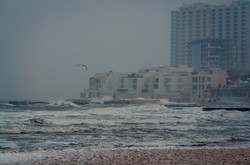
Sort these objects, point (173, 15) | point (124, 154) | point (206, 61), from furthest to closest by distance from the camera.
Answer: point (173, 15), point (206, 61), point (124, 154)

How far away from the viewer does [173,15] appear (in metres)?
133

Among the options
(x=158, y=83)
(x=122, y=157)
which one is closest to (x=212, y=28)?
(x=158, y=83)

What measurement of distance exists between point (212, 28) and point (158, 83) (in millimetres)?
41066

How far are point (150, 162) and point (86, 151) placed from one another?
9.14 feet

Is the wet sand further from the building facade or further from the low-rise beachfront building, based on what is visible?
the building facade

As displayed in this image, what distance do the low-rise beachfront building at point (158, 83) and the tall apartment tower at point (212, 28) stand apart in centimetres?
2381

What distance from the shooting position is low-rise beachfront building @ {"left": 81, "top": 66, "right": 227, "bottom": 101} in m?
83.9

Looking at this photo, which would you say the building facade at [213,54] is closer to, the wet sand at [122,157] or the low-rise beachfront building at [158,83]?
the low-rise beachfront building at [158,83]

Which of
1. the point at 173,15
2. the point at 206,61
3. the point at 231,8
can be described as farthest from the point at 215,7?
the point at 206,61

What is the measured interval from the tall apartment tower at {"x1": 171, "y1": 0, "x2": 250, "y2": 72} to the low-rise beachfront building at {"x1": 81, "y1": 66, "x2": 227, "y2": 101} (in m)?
23.8

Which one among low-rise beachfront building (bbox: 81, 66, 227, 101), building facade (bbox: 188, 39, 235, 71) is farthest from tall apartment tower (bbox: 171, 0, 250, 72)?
low-rise beachfront building (bbox: 81, 66, 227, 101)

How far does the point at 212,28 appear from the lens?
123062 millimetres

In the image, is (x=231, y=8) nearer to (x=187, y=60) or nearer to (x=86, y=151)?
(x=187, y=60)

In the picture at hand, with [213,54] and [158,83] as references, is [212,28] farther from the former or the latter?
[158,83]
